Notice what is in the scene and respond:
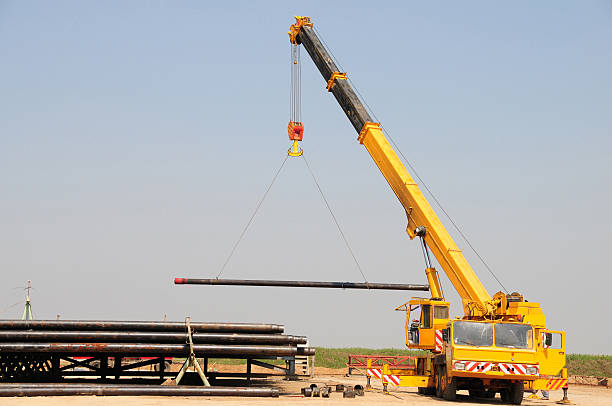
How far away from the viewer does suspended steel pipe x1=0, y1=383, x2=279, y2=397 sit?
19.1 meters

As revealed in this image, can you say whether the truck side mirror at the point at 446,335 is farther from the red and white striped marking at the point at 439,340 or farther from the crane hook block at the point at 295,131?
the crane hook block at the point at 295,131

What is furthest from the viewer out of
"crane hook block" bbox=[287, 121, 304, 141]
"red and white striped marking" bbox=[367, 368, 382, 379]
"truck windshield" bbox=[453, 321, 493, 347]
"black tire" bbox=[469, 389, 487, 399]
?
"crane hook block" bbox=[287, 121, 304, 141]

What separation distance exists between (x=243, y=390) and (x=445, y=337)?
20.2ft

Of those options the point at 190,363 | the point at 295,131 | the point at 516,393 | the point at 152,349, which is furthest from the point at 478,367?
the point at 295,131

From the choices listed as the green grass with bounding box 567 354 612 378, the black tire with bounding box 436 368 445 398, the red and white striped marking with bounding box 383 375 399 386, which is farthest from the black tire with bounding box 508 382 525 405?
the green grass with bounding box 567 354 612 378

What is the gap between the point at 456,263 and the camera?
882 inches

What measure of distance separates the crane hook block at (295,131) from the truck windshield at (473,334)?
11.9m

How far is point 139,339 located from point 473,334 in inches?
394

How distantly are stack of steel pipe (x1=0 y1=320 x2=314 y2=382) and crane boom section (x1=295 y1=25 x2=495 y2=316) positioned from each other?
5.63 m

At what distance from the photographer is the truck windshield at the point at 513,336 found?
20.7 m

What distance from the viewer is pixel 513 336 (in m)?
20.8

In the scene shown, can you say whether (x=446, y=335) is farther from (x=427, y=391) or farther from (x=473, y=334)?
(x=427, y=391)

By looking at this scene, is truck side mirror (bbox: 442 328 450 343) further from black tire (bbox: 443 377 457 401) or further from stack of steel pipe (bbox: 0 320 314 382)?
stack of steel pipe (bbox: 0 320 314 382)

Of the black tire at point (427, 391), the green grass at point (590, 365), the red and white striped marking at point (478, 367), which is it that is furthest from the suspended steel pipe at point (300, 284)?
the green grass at point (590, 365)
